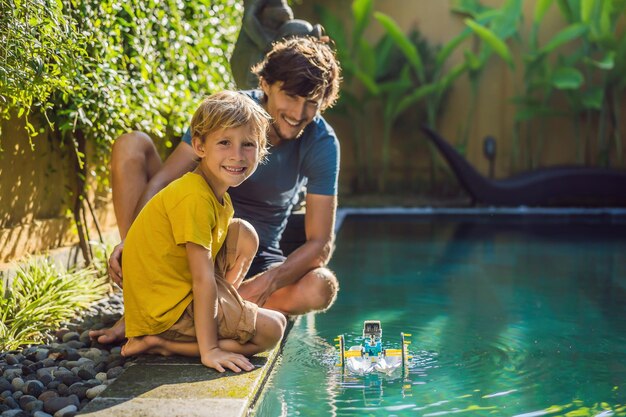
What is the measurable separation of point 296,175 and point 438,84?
765 centimetres

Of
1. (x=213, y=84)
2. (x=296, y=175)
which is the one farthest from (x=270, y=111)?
(x=213, y=84)

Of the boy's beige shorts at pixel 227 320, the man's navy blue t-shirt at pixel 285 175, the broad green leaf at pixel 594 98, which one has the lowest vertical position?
the boy's beige shorts at pixel 227 320

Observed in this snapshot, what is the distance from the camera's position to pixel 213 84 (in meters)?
5.96

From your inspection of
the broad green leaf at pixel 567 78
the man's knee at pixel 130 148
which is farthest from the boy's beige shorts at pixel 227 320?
the broad green leaf at pixel 567 78

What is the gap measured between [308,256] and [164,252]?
0.73 metres

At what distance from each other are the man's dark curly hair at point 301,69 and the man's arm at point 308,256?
1.46 ft

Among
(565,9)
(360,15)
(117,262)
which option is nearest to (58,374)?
(117,262)

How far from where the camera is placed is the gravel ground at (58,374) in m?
2.67

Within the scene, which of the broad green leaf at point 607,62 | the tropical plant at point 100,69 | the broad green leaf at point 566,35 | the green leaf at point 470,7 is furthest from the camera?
the green leaf at point 470,7

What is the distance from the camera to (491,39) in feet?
35.2

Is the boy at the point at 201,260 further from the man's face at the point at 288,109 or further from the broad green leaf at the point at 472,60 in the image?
the broad green leaf at the point at 472,60

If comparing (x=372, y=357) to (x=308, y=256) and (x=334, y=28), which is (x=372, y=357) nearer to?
(x=308, y=256)

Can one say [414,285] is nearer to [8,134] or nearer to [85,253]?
[85,253]

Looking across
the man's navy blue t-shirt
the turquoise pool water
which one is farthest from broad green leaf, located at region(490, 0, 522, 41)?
the man's navy blue t-shirt
